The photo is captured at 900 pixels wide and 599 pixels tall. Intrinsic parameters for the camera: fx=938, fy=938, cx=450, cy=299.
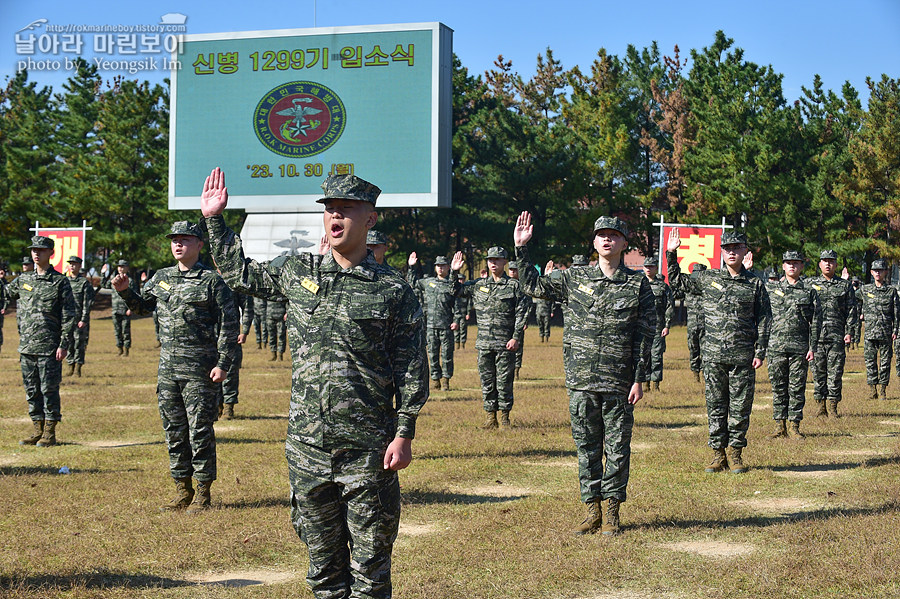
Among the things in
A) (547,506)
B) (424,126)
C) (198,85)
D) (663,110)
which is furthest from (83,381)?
(663,110)

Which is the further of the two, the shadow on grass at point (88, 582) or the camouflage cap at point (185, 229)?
the camouflage cap at point (185, 229)

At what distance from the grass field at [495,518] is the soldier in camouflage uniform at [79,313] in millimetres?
4827

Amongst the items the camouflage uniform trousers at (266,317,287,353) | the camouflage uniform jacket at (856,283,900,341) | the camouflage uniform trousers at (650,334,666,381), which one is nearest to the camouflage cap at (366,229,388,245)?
the camouflage uniform trousers at (650,334,666,381)

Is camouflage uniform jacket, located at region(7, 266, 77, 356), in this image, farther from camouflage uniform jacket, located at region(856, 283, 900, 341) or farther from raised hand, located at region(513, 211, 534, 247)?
camouflage uniform jacket, located at region(856, 283, 900, 341)

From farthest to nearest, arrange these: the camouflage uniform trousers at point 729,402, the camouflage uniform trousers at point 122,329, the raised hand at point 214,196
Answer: the camouflage uniform trousers at point 122,329 < the camouflage uniform trousers at point 729,402 < the raised hand at point 214,196

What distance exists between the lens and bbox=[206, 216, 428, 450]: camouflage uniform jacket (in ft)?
15.6

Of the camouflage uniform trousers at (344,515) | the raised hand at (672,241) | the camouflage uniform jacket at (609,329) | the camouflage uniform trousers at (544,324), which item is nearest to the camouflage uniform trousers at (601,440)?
the camouflage uniform jacket at (609,329)

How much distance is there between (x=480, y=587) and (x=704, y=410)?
32.3 ft

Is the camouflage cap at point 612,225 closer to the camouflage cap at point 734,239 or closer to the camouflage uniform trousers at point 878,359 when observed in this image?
the camouflage cap at point 734,239

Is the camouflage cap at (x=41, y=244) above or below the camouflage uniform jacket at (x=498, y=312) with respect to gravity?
above

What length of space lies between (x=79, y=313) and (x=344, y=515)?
15795 millimetres

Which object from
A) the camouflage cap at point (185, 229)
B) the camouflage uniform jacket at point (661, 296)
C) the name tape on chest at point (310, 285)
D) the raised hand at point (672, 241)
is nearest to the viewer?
the name tape on chest at point (310, 285)

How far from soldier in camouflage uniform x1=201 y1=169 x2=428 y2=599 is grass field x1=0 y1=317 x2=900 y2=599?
1552 millimetres

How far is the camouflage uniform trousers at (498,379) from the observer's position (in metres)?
13.4
